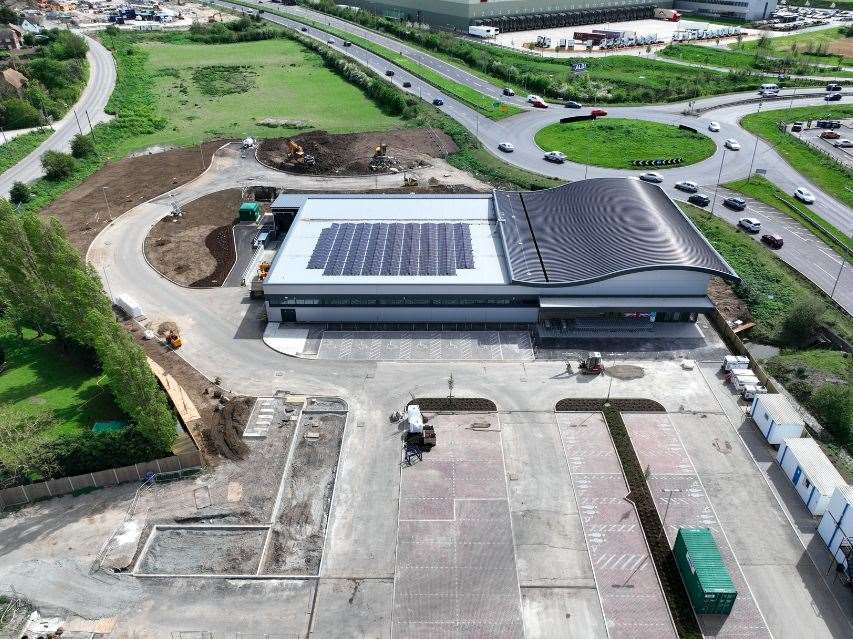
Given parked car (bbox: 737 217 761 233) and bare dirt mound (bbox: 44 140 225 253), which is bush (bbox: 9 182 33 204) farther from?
parked car (bbox: 737 217 761 233)

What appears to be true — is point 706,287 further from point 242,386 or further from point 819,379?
point 242,386

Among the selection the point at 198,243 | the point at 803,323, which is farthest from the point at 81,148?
the point at 803,323

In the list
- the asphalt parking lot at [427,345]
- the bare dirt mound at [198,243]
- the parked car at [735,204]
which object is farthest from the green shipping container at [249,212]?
the parked car at [735,204]

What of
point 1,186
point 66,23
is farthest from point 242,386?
point 66,23

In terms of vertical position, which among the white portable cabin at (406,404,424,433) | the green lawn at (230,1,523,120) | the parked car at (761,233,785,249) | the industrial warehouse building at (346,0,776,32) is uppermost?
the industrial warehouse building at (346,0,776,32)

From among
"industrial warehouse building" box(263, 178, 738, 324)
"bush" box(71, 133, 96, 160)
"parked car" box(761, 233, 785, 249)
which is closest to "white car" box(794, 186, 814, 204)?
"parked car" box(761, 233, 785, 249)

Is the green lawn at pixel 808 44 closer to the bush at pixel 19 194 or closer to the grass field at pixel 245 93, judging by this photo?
the grass field at pixel 245 93

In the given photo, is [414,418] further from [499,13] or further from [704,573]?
[499,13]
